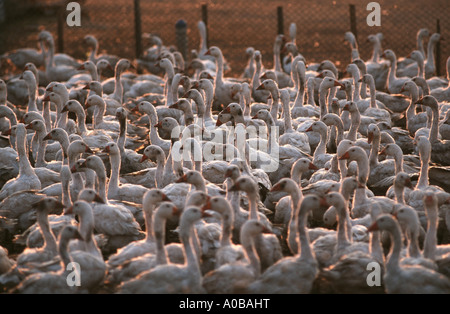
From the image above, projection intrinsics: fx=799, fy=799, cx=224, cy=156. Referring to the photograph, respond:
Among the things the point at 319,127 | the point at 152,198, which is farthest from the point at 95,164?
the point at 319,127

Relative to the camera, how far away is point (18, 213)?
9.84 meters

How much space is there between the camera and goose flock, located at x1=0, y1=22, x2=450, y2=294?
775cm

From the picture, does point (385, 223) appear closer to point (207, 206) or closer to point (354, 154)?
point (207, 206)

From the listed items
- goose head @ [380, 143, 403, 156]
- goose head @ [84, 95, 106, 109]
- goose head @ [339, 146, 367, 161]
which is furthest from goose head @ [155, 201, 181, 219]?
goose head @ [84, 95, 106, 109]

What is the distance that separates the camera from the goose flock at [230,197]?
7.75 metres

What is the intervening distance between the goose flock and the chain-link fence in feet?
20.7

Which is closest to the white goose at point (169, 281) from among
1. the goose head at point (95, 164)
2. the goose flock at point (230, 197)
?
the goose flock at point (230, 197)

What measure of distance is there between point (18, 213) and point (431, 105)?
6.44 m

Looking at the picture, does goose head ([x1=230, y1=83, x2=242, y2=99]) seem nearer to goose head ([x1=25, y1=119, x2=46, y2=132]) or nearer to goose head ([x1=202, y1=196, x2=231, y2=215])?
goose head ([x1=25, y1=119, x2=46, y2=132])

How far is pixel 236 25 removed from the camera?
84.4ft

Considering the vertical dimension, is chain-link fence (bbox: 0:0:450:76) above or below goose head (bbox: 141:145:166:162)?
above

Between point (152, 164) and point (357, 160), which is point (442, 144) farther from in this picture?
point (152, 164)

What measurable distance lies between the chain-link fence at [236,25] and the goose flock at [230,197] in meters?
6.32

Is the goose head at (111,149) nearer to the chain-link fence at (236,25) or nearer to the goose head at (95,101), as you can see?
the goose head at (95,101)
